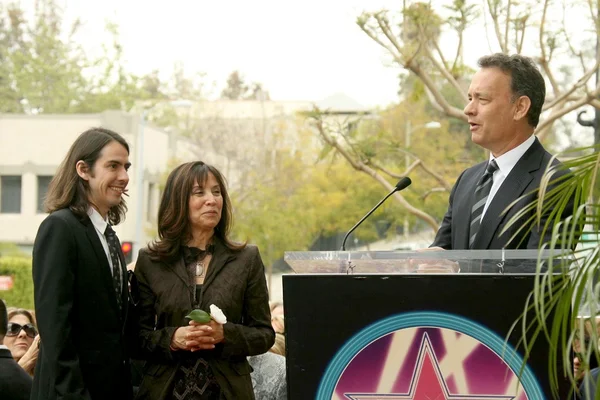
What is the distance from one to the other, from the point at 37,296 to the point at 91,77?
4607 centimetres

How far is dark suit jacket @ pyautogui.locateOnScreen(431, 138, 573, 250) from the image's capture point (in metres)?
4.39

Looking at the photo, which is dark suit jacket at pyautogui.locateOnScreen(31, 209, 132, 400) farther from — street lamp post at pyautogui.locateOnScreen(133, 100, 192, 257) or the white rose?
street lamp post at pyautogui.locateOnScreen(133, 100, 192, 257)

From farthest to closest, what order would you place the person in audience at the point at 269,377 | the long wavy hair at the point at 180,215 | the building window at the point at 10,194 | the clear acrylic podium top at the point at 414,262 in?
the building window at the point at 10,194
the person in audience at the point at 269,377
the long wavy hair at the point at 180,215
the clear acrylic podium top at the point at 414,262

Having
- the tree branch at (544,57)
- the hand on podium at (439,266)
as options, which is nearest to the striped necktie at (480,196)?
the hand on podium at (439,266)

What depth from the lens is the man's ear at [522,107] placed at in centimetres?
473

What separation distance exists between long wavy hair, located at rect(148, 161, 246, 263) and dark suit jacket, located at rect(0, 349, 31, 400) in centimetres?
145

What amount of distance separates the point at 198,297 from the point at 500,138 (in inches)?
57.8

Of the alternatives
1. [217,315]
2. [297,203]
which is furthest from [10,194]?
[217,315]

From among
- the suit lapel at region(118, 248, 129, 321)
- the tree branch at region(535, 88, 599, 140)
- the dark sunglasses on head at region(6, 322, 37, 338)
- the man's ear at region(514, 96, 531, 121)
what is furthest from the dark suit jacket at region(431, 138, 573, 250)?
the tree branch at region(535, 88, 599, 140)

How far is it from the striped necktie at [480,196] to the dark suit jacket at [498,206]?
0.10ft

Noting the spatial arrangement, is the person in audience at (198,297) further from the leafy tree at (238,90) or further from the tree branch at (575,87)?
the leafy tree at (238,90)

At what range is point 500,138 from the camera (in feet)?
15.5

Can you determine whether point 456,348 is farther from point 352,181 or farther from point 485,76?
point 352,181

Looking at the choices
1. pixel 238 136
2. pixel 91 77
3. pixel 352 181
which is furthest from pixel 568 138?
pixel 91 77
